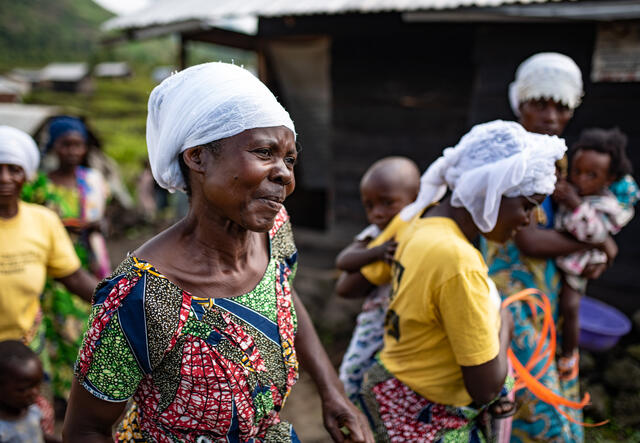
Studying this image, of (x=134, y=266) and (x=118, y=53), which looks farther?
(x=118, y=53)

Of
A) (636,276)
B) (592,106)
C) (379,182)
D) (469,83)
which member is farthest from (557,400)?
(469,83)

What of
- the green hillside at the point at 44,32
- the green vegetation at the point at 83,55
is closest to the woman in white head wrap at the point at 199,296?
the green vegetation at the point at 83,55

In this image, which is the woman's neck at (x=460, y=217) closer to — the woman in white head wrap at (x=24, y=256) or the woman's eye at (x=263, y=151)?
the woman's eye at (x=263, y=151)

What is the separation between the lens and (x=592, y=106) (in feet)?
14.9

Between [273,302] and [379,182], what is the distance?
128 cm

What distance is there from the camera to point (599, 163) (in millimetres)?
2590

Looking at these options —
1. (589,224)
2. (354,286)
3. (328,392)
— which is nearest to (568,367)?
(589,224)

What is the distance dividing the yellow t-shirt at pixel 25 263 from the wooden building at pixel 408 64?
3.37 m

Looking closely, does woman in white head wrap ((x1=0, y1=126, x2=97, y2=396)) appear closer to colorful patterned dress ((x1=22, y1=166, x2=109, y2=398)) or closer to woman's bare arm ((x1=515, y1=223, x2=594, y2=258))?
colorful patterned dress ((x1=22, y1=166, x2=109, y2=398))

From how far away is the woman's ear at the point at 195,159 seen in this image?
1.26 metres

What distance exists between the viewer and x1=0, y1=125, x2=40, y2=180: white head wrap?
2629 millimetres

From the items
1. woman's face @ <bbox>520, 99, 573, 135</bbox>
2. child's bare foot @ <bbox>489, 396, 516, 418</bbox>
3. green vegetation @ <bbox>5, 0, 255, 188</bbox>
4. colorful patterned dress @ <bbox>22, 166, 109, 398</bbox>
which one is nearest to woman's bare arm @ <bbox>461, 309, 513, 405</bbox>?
child's bare foot @ <bbox>489, 396, 516, 418</bbox>

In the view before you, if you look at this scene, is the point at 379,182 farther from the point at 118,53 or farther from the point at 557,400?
the point at 118,53

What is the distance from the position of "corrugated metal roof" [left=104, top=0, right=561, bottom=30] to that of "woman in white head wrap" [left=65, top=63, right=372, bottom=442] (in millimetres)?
3518
